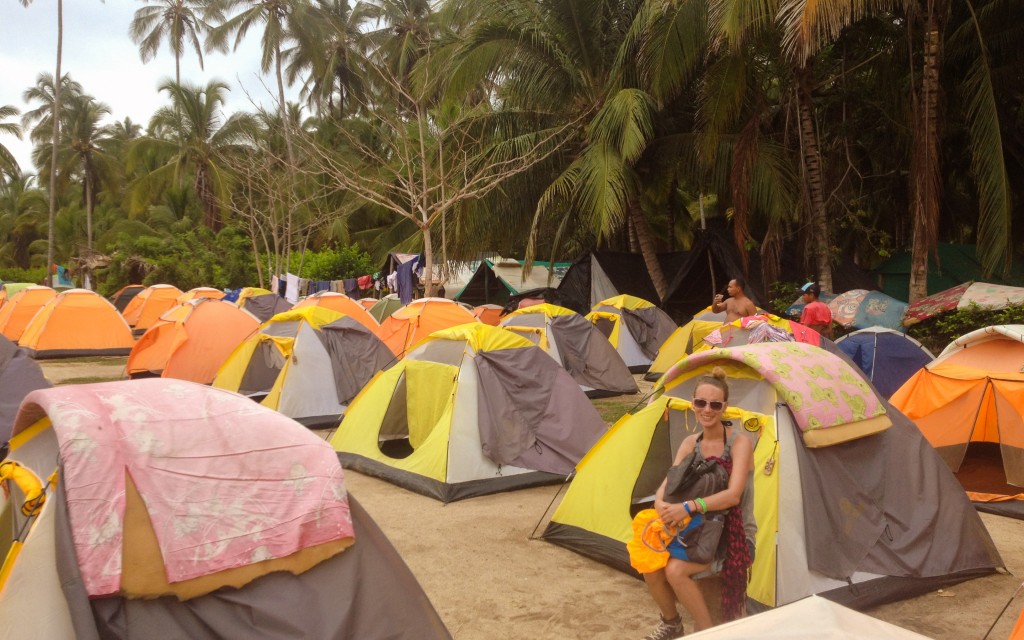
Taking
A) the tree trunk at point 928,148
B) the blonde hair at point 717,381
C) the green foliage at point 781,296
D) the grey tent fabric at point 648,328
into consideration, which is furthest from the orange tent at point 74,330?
the blonde hair at point 717,381

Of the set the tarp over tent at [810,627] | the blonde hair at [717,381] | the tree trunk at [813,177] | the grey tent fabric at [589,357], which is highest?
the tree trunk at [813,177]

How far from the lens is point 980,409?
714 centimetres

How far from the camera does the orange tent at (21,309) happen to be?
20078mm

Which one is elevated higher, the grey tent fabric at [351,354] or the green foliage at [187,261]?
the green foliage at [187,261]

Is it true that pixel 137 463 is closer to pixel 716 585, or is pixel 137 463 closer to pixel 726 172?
pixel 716 585

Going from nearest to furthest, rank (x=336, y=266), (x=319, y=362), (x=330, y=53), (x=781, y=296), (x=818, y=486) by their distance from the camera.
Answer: (x=818, y=486), (x=319, y=362), (x=781, y=296), (x=336, y=266), (x=330, y=53)

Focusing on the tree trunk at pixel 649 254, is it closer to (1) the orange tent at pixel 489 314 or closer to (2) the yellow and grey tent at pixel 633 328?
(2) the yellow and grey tent at pixel 633 328

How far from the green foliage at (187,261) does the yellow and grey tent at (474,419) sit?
72.6 ft

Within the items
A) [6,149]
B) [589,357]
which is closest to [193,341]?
[589,357]

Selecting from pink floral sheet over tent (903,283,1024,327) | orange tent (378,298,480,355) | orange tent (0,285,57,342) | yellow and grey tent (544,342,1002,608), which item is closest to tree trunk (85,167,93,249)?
orange tent (0,285,57,342)

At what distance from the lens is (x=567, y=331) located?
13297mm

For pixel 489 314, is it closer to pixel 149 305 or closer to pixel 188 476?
pixel 149 305

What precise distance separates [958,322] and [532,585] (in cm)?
917

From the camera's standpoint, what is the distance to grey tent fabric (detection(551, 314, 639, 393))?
13.1 m
